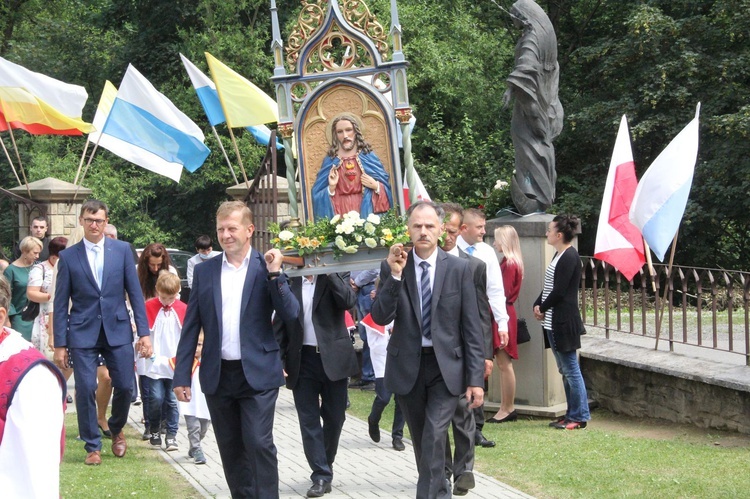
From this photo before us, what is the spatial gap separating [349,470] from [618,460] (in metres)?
2.17

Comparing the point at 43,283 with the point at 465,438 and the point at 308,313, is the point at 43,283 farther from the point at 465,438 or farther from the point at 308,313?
the point at 465,438

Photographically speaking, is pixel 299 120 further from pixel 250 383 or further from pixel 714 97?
pixel 714 97

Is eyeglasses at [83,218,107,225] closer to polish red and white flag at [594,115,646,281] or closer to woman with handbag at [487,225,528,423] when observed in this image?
woman with handbag at [487,225,528,423]

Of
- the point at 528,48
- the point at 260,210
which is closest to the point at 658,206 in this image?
the point at 528,48

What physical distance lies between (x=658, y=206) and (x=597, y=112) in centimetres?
1396

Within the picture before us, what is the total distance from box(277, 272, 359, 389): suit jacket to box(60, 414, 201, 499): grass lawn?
4.10 feet

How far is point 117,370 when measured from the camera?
9.23m

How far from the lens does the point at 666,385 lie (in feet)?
33.9

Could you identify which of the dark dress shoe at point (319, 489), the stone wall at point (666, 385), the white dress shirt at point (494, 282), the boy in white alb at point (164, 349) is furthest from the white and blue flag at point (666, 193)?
the boy in white alb at point (164, 349)

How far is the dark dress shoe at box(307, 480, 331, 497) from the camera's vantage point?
7754mm

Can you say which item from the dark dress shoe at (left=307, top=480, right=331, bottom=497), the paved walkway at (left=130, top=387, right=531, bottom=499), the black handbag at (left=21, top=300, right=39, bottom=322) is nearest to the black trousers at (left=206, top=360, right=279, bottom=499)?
the dark dress shoe at (left=307, top=480, right=331, bottom=497)

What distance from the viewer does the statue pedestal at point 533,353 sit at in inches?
435

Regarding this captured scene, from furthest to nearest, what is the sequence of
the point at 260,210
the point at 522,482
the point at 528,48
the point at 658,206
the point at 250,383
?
the point at 260,210, the point at 528,48, the point at 658,206, the point at 522,482, the point at 250,383

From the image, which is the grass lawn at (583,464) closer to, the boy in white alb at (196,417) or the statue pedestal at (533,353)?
the boy in white alb at (196,417)
